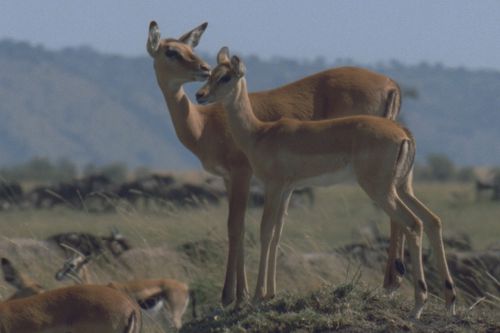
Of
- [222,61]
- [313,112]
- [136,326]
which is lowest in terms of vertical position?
[136,326]

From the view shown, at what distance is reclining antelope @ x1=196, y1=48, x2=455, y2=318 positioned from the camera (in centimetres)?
901

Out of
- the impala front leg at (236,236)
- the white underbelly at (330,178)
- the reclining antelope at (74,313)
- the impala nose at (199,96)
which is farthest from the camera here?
the impala front leg at (236,236)

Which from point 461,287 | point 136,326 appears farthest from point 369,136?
point 461,287

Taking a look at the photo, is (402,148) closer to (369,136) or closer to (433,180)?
(369,136)

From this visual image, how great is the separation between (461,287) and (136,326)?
544cm

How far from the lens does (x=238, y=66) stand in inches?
392

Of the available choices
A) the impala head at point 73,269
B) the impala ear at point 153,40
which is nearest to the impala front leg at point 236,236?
the impala ear at point 153,40

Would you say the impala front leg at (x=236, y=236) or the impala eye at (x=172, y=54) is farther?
the impala eye at (x=172, y=54)

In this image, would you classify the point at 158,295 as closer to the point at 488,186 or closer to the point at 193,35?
the point at 193,35

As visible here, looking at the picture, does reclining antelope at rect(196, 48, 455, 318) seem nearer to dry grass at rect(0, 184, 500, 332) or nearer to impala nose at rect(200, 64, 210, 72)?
dry grass at rect(0, 184, 500, 332)

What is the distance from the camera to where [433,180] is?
237 ft

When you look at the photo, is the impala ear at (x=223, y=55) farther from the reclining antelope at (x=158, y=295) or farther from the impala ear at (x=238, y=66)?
the reclining antelope at (x=158, y=295)

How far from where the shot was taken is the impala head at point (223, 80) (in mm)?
9945

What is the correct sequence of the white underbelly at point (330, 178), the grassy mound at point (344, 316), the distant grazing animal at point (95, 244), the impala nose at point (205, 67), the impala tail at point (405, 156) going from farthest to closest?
the distant grazing animal at point (95, 244), the impala nose at point (205, 67), the white underbelly at point (330, 178), the impala tail at point (405, 156), the grassy mound at point (344, 316)
